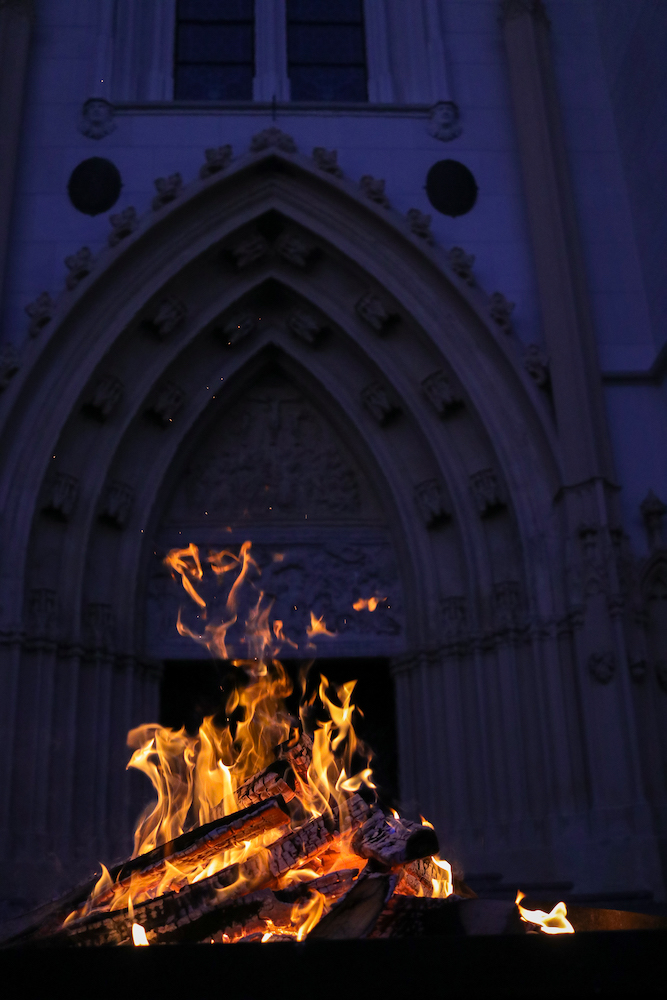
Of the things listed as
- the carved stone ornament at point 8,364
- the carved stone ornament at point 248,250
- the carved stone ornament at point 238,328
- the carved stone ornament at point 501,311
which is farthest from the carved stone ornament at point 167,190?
the carved stone ornament at point 501,311

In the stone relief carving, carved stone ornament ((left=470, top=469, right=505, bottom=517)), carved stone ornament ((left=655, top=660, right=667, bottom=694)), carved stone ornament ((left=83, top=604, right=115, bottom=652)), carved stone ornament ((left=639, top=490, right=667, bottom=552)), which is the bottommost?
carved stone ornament ((left=655, top=660, right=667, bottom=694))

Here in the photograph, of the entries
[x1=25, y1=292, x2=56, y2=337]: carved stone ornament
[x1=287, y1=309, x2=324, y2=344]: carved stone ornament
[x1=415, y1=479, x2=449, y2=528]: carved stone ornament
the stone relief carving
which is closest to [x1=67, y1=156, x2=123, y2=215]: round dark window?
[x1=25, y1=292, x2=56, y2=337]: carved stone ornament

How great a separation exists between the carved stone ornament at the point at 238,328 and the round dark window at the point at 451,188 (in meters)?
2.10

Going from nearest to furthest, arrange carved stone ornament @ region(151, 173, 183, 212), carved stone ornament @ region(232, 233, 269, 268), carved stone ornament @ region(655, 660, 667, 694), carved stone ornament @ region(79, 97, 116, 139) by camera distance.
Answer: carved stone ornament @ region(655, 660, 667, 694) → carved stone ornament @ region(151, 173, 183, 212) → carved stone ornament @ region(232, 233, 269, 268) → carved stone ornament @ region(79, 97, 116, 139)

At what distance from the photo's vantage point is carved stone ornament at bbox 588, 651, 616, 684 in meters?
7.24

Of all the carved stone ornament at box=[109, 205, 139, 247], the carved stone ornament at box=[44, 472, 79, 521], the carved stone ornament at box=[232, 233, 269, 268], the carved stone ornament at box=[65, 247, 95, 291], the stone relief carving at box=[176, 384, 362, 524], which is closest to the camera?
the carved stone ornament at box=[44, 472, 79, 521]

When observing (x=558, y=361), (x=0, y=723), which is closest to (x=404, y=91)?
(x=558, y=361)

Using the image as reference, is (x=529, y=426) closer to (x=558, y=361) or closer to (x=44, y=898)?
(x=558, y=361)

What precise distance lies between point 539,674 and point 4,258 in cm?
586

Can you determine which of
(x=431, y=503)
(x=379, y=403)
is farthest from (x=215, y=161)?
(x=431, y=503)

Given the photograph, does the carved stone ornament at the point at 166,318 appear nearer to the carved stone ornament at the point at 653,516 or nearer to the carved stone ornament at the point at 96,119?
the carved stone ornament at the point at 96,119

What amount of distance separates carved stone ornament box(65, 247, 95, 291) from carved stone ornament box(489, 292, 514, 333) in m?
3.58

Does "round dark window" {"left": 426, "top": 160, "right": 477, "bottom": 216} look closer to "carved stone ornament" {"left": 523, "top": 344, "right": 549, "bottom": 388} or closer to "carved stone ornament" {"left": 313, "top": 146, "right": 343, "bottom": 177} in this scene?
"carved stone ornament" {"left": 313, "top": 146, "right": 343, "bottom": 177}

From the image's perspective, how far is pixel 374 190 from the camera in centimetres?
889
